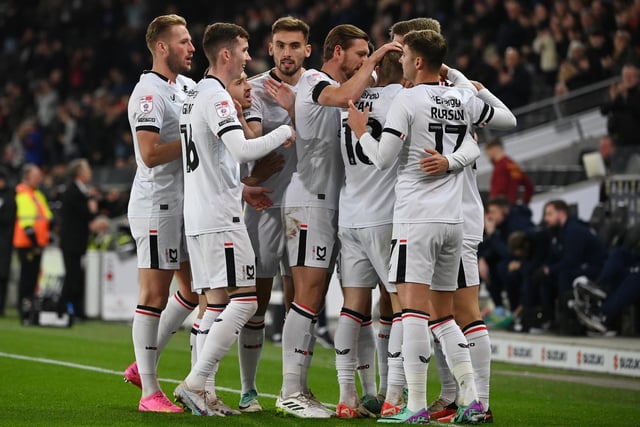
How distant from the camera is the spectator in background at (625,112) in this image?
15843 mm

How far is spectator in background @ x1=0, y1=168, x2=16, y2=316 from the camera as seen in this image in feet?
58.2

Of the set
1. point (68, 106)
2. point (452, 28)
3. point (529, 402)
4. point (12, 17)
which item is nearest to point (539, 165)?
point (452, 28)

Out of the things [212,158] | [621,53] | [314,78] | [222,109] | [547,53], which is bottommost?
[212,158]

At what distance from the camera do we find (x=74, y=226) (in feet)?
55.5

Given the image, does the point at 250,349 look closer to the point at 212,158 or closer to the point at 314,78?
the point at 212,158

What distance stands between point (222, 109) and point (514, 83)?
1230 centimetres

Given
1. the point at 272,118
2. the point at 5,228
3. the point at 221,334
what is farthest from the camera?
the point at 5,228

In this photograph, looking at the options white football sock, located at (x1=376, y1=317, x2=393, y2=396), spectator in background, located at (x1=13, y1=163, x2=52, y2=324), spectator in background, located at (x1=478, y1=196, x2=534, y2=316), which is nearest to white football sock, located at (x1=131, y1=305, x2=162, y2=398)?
white football sock, located at (x1=376, y1=317, x2=393, y2=396)

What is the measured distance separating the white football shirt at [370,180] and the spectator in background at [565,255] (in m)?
5.33

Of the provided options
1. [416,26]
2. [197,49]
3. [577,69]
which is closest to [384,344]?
[416,26]

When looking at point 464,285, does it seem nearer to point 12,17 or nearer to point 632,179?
point 632,179

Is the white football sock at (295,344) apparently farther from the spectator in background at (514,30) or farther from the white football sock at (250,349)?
the spectator in background at (514,30)

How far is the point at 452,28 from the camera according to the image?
21875 mm

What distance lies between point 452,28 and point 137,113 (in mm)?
14863
